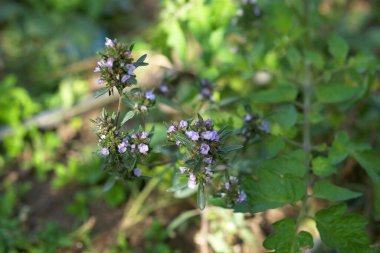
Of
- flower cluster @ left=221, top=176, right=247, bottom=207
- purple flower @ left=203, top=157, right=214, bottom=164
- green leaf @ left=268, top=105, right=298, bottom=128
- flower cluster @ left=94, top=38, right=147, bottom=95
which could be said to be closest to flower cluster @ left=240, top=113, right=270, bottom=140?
green leaf @ left=268, top=105, right=298, bottom=128

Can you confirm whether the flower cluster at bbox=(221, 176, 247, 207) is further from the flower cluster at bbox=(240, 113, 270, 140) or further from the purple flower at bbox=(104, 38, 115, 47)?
the purple flower at bbox=(104, 38, 115, 47)

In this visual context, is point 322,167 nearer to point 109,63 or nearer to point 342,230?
point 342,230

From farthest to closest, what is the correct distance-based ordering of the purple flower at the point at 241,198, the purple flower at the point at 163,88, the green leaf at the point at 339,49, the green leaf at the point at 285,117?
the green leaf at the point at 339,49 < the purple flower at the point at 163,88 < the green leaf at the point at 285,117 < the purple flower at the point at 241,198

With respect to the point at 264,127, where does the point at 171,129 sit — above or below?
below

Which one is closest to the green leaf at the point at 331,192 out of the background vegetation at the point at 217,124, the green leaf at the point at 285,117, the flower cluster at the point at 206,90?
the background vegetation at the point at 217,124

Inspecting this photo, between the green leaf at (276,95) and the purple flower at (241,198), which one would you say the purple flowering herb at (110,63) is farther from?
the green leaf at (276,95)

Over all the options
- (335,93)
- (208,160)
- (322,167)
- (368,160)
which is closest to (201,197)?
(208,160)

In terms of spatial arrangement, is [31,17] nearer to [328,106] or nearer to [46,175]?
[46,175]
